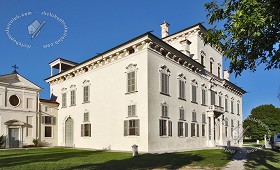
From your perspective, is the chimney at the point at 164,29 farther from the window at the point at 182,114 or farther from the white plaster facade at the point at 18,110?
the white plaster facade at the point at 18,110

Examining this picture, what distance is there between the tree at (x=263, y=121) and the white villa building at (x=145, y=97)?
30.2 meters

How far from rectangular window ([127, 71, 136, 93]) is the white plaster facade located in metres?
13.5

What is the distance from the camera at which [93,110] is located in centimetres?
2608

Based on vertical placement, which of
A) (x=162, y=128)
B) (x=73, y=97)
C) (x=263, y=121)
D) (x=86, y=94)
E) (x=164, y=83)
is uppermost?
(x=164, y=83)

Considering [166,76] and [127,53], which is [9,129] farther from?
[166,76]

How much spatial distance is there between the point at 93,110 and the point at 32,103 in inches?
337

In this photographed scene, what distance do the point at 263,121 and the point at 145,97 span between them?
5012cm

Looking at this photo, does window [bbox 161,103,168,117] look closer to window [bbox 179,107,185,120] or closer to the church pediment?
window [bbox 179,107,185,120]

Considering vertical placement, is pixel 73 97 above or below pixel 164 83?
below

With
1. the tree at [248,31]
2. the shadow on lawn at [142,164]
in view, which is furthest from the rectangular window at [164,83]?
the tree at [248,31]

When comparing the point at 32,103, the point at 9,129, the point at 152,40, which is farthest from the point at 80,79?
the point at 152,40

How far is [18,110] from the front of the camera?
28.2m

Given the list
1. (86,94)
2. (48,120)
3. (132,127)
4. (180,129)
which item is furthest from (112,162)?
(48,120)

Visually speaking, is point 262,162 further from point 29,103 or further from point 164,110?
point 29,103
